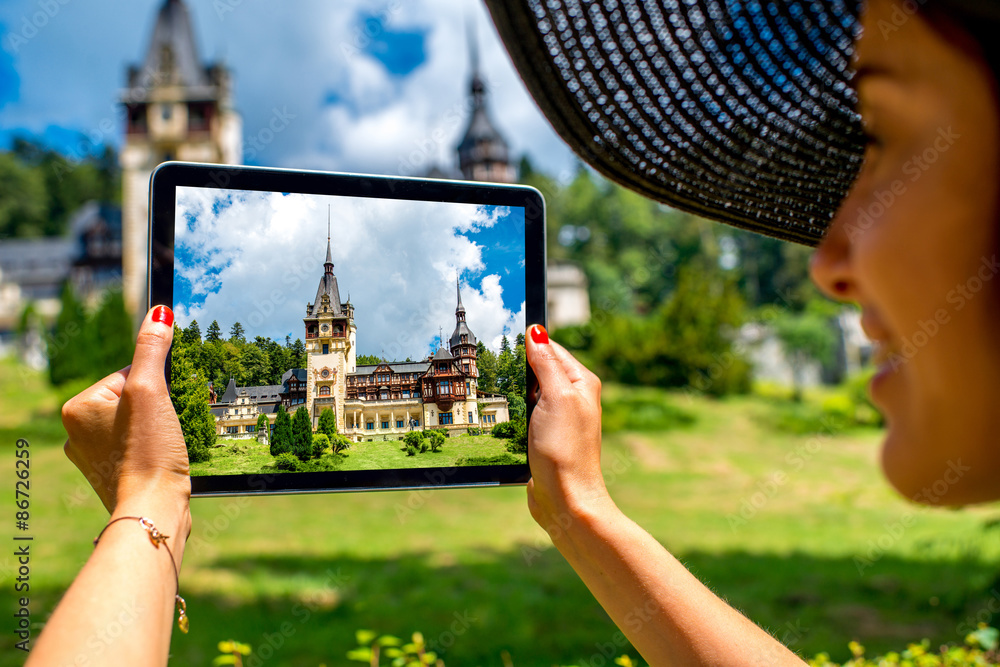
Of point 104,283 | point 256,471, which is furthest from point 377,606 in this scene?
point 104,283

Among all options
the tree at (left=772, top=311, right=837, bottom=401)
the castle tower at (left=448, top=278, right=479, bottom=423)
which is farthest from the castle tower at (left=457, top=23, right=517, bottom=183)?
the castle tower at (left=448, top=278, right=479, bottom=423)

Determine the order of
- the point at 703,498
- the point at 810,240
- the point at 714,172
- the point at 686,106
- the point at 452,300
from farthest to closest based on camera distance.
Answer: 1. the point at 703,498
2. the point at 452,300
3. the point at 810,240
4. the point at 714,172
5. the point at 686,106

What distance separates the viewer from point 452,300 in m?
1.58

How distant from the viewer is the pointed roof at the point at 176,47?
1136 inches

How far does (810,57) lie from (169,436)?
1.19 metres

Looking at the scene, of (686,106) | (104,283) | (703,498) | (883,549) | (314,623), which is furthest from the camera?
(104,283)

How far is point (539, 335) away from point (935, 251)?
36.8 inches

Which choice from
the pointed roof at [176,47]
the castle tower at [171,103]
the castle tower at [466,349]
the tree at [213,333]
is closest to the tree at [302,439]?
the tree at [213,333]

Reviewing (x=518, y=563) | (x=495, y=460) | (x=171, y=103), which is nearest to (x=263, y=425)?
(x=495, y=460)

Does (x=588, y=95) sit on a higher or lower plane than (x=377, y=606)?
higher

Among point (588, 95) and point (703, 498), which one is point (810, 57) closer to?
point (588, 95)

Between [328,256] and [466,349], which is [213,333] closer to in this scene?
[328,256]

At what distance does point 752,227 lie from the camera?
4.29ft

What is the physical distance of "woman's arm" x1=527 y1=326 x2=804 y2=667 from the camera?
1174 mm
